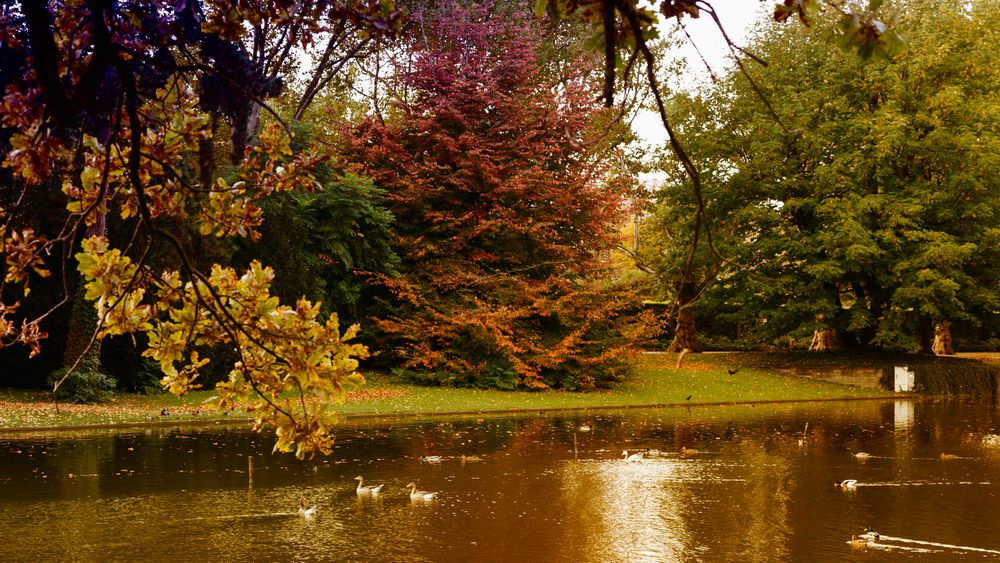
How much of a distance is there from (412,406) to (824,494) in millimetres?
13065

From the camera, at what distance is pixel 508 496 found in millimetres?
13500

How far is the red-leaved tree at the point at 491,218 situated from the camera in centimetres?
3023

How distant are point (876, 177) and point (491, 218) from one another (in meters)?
13.2

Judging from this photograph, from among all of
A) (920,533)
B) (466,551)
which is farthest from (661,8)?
(920,533)

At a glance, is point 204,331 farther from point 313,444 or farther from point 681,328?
point 681,328

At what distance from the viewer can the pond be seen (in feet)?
33.8

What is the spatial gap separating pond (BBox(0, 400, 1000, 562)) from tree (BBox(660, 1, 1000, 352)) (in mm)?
12156

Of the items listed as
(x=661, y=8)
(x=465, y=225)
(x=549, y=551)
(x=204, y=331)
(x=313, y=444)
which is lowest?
(x=549, y=551)

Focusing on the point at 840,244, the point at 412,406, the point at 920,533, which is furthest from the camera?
the point at 840,244

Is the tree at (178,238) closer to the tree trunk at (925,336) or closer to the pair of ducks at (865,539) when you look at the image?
the pair of ducks at (865,539)

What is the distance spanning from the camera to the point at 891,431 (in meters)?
22.0

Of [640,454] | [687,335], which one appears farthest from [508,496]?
[687,335]

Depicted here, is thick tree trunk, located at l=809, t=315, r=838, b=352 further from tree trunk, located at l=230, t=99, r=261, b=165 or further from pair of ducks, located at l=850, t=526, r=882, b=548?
pair of ducks, located at l=850, t=526, r=882, b=548

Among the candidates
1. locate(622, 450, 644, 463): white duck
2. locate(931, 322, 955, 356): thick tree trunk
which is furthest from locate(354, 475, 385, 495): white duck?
locate(931, 322, 955, 356): thick tree trunk
